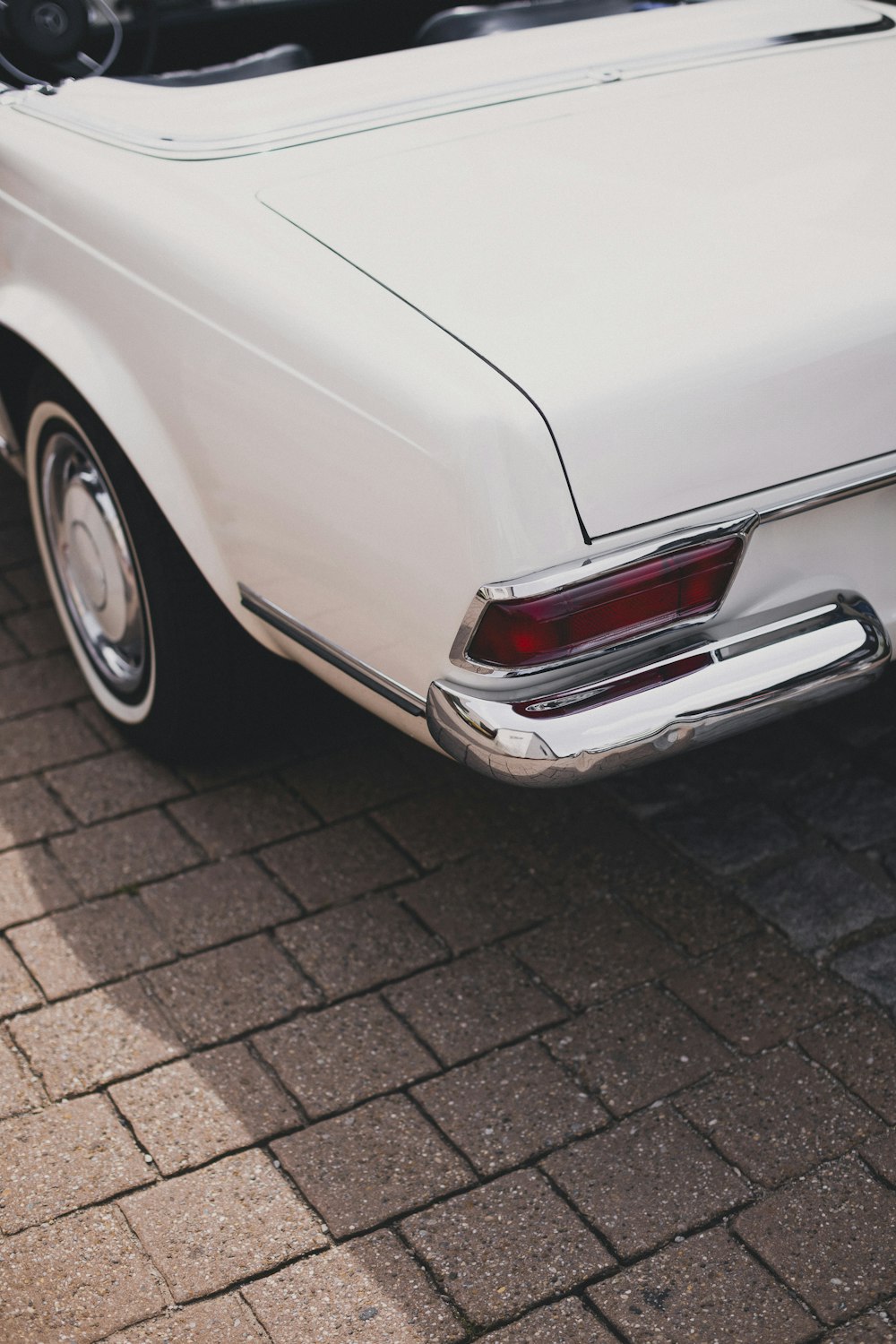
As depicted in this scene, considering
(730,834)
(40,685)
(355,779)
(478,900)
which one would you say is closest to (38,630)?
(40,685)

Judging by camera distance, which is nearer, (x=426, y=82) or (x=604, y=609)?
(x=604, y=609)

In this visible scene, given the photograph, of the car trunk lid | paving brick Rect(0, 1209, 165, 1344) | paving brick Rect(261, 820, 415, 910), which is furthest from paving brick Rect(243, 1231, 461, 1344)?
the car trunk lid

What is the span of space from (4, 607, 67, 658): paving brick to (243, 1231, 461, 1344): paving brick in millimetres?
1969

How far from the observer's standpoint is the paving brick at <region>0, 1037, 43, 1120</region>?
2246 mm

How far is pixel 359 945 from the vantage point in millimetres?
2561

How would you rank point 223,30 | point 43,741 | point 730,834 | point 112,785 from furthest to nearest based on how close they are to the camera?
point 223,30, point 43,741, point 112,785, point 730,834

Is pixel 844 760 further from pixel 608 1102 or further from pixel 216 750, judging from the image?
pixel 216 750

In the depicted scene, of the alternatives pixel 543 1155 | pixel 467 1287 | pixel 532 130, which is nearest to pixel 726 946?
pixel 543 1155

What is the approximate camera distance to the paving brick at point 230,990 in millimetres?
2410

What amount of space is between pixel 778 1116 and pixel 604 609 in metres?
0.91

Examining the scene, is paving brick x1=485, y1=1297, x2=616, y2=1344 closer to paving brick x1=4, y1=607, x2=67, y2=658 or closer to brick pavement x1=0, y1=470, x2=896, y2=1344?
brick pavement x1=0, y1=470, x2=896, y2=1344

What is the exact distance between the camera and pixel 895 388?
1983 mm

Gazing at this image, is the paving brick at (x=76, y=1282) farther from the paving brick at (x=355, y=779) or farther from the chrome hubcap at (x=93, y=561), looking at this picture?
the chrome hubcap at (x=93, y=561)

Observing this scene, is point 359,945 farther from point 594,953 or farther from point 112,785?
point 112,785
